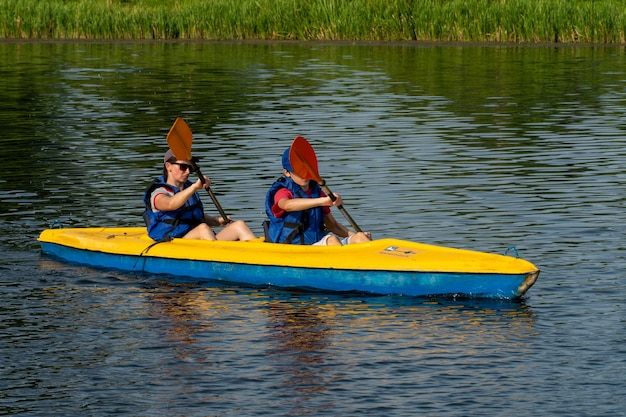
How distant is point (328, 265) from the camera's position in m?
10.6

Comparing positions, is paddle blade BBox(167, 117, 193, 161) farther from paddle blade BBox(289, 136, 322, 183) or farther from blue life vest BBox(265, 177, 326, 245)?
paddle blade BBox(289, 136, 322, 183)

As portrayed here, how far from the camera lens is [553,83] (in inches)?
1104

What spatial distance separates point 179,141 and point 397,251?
2.53 meters

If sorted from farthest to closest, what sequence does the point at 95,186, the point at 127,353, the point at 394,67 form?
the point at 394,67 < the point at 95,186 < the point at 127,353

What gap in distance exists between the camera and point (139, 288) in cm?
1102

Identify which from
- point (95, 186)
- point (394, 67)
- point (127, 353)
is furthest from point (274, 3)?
point (127, 353)

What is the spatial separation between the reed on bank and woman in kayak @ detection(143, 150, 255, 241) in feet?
80.0

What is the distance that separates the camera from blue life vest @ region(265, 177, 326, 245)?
11.1 m

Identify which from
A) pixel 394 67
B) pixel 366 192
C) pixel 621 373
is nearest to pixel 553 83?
pixel 394 67

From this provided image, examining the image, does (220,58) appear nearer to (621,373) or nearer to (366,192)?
(366,192)

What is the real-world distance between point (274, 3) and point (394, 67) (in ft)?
23.2

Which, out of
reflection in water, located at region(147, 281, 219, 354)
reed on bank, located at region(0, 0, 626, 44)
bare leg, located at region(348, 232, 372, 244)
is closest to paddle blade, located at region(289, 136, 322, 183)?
bare leg, located at region(348, 232, 372, 244)

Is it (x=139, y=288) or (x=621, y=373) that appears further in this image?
(x=139, y=288)

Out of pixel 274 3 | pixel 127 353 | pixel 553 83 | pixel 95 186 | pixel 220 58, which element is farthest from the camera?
pixel 274 3
